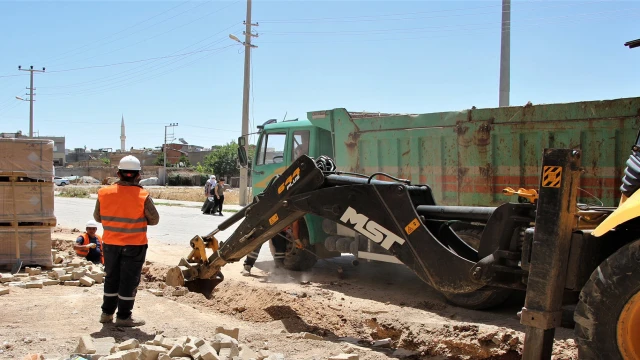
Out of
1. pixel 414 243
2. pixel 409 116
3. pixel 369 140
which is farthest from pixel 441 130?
pixel 414 243

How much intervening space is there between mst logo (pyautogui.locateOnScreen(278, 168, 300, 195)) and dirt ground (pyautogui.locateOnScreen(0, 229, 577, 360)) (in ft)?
4.49

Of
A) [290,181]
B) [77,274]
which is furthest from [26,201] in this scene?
[290,181]

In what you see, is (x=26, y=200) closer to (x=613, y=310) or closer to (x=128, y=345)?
(x=128, y=345)

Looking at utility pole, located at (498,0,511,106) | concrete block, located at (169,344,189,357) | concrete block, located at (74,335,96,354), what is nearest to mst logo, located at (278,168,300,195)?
concrete block, located at (169,344,189,357)

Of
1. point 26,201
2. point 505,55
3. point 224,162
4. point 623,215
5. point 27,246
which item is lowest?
point 27,246

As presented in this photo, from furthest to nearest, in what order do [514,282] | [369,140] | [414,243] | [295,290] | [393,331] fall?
[369,140] < [295,290] < [393,331] < [414,243] < [514,282]

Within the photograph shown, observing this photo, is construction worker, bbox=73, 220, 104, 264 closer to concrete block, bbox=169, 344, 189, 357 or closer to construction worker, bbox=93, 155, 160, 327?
construction worker, bbox=93, 155, 160, 327

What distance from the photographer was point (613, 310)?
3182 millimetres

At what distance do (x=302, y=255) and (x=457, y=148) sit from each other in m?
3.13

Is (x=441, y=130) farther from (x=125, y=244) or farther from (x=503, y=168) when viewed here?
(x=125, y=244)

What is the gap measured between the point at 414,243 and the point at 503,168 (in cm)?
315

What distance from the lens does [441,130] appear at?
26.8ft

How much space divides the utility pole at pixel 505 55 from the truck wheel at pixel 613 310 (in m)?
13.2

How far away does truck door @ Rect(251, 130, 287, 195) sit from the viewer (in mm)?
10339
